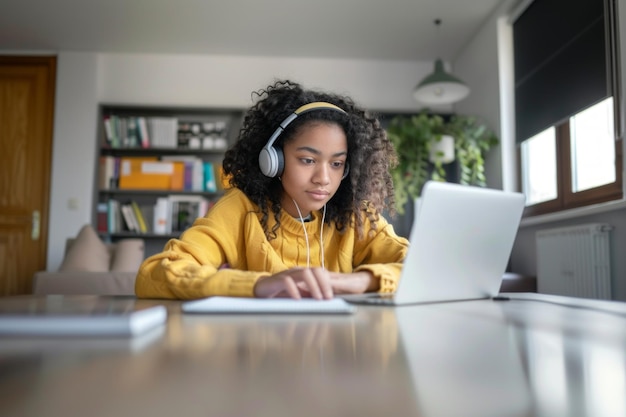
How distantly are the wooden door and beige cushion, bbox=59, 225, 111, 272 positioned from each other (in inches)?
46.5

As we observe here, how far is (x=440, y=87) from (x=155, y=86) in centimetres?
262

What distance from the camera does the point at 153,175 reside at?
16.1 feet

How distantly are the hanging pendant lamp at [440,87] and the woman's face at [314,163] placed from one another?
265cm

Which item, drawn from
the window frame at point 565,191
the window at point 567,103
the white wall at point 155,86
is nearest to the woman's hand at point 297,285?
the window at point 567,103

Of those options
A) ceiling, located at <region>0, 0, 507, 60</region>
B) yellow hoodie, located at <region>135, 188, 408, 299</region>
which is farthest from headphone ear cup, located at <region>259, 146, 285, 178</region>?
ceiling, located at <region>0, 0, 507, 60</region>

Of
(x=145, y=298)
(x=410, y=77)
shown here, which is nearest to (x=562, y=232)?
(x=410, y=77)

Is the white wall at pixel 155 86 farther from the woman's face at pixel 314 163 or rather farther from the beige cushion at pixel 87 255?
the woman's face at pixel 314 163

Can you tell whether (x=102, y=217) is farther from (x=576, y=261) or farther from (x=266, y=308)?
(x=266, y=308)

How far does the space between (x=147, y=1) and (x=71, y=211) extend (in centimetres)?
195

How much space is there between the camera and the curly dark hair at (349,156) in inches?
55.2

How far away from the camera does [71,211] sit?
193 inches

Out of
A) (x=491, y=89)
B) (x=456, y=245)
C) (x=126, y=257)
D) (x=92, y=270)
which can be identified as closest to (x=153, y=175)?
(x=126, y=257)

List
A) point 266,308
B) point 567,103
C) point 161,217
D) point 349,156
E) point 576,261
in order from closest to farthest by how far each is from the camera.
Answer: point 266,308
point 349,156
point 576,261
point 567,103
point 161,217

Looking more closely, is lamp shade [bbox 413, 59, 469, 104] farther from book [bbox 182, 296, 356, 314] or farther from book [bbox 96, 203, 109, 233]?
book [bbox 182, 296, 356, 314]
